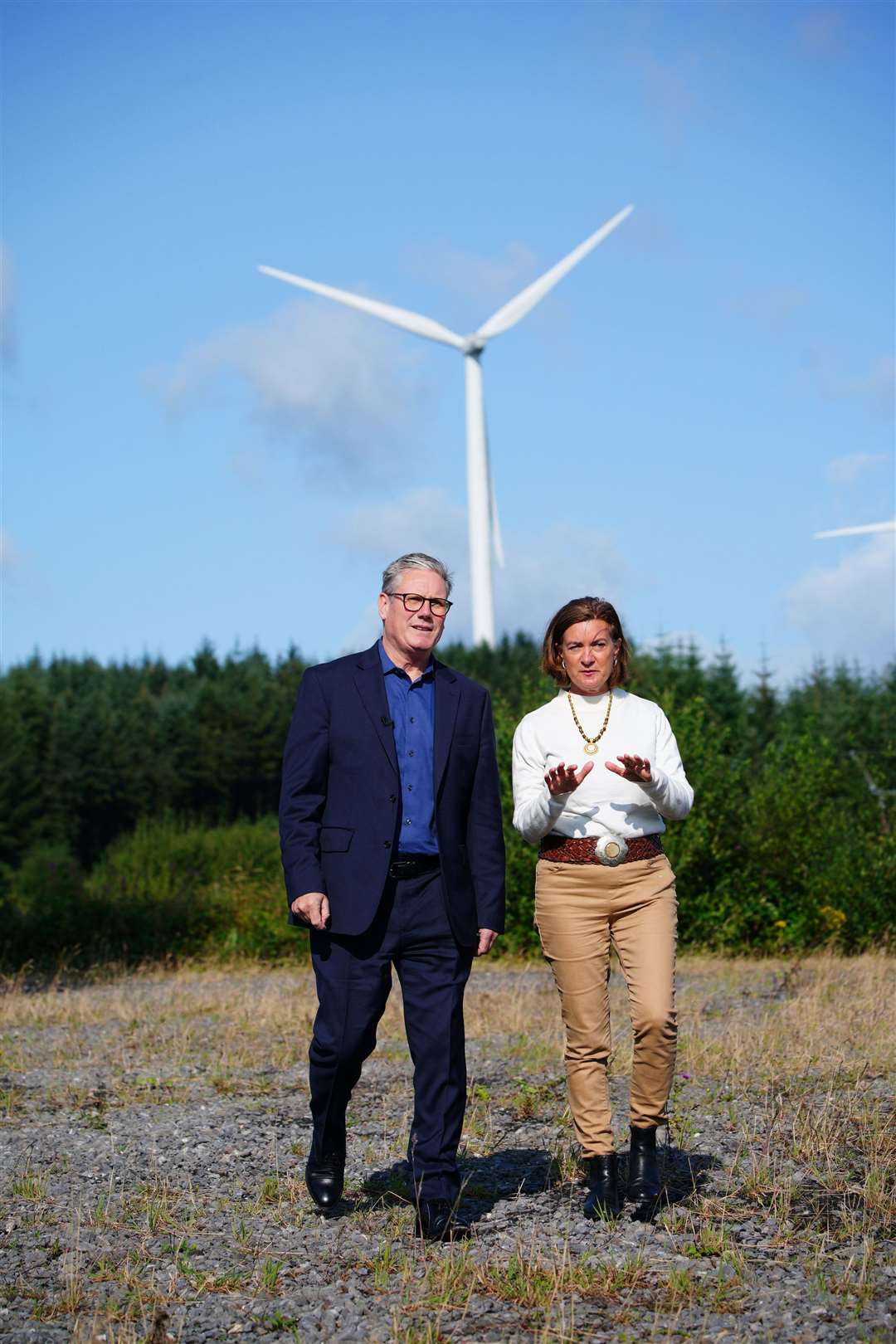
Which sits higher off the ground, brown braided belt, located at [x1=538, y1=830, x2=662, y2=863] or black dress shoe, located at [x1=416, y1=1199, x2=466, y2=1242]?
brown braided belt, located at [x1=538, y1=830, x2=662, y2=863]

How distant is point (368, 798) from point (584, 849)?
0.77 m

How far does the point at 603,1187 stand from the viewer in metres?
4.88

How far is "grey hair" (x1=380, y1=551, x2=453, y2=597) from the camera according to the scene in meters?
5.05

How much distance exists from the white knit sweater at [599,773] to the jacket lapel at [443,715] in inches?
9.7

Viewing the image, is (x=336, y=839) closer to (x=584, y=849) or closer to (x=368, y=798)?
(x=368, y=798)

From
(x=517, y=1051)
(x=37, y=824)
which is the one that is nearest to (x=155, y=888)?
(x=517, y=1051)

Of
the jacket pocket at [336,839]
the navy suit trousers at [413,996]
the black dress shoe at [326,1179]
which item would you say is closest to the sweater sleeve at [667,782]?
the navy suit trousers at [413,996]

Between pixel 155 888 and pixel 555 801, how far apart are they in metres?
15.7

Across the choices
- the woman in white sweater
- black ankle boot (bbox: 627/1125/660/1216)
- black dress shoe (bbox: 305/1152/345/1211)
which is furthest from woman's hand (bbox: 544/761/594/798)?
black dress shoe (bbox: 305/1152/345/1211)

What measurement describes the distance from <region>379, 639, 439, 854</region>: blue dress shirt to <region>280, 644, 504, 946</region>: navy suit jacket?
1.5 inches

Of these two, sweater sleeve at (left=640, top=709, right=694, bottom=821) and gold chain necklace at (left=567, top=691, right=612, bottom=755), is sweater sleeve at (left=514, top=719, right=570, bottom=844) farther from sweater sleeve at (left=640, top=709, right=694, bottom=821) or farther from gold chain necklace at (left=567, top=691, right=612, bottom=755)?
sweater sleeve at (left=640, top=709, right=694, bottom=821)

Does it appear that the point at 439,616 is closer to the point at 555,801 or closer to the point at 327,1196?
the point at 555,801

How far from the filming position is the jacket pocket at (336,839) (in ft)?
16.0

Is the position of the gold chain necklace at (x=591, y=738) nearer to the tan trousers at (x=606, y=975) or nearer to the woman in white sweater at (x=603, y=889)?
the woman in white sweater at (x=603, y=889)
